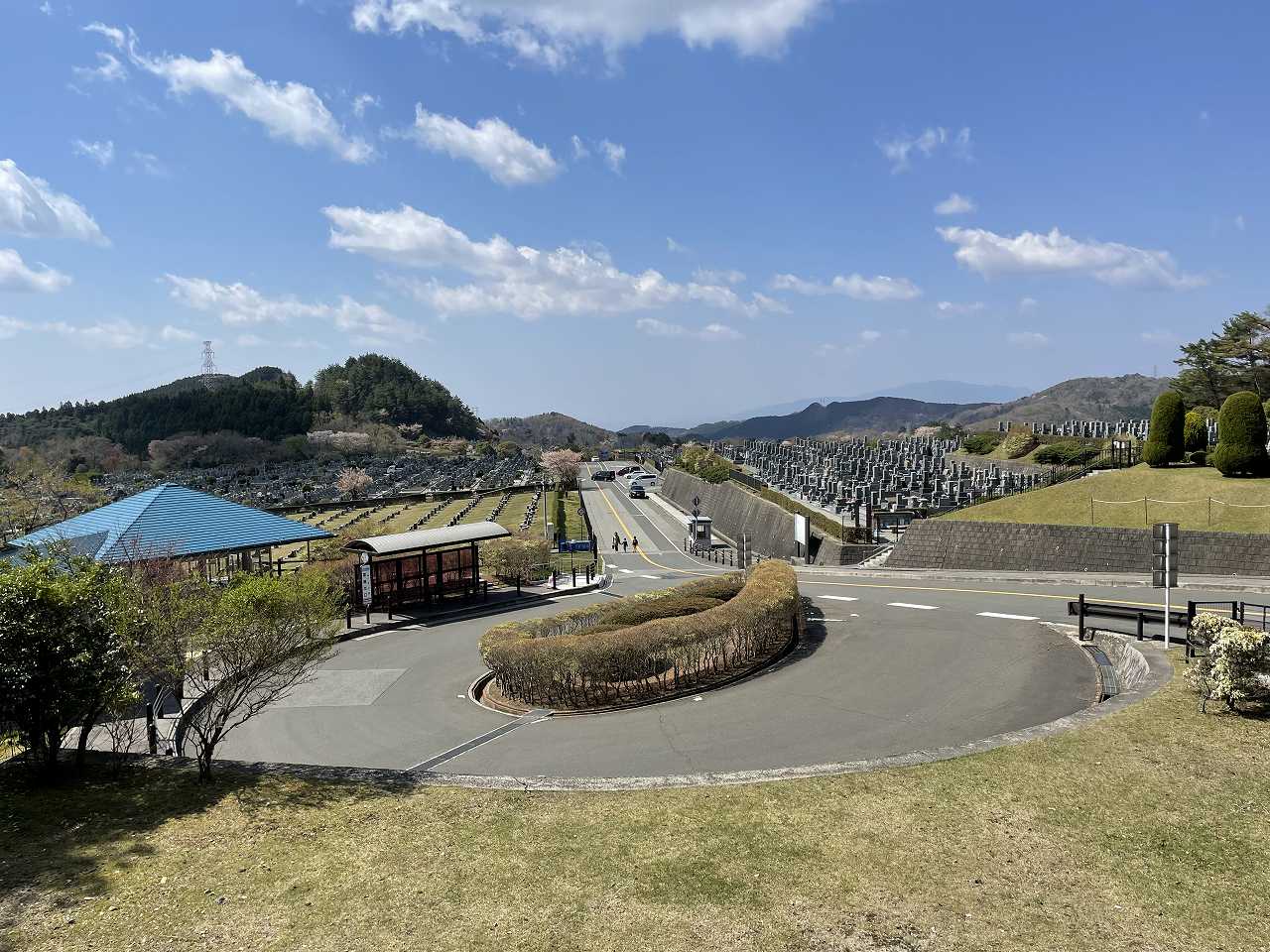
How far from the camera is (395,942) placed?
5.57m

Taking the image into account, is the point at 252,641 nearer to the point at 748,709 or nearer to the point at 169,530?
the point at 748,709

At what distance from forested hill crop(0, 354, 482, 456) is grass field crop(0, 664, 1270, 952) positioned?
132956mm

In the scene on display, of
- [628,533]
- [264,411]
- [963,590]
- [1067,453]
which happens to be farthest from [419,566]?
[264,411]

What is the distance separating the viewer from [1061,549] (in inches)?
1089

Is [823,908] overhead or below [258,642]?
below

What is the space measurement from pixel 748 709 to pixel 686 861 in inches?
249

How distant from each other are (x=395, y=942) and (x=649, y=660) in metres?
9.22

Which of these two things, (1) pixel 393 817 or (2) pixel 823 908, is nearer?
(2) pixel 823 908

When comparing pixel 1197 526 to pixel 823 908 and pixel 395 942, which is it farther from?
pixel 395 942

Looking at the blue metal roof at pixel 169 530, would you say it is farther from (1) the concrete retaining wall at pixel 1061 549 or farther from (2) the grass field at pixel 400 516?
(1) the concrete retaining wall at pixel 1061 549

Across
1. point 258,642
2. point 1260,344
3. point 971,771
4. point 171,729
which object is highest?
point 1260,344

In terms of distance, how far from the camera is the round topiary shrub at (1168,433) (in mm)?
32781

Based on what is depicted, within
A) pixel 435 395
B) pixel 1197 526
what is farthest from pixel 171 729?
pixel 435 395

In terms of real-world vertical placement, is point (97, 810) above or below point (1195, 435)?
below
